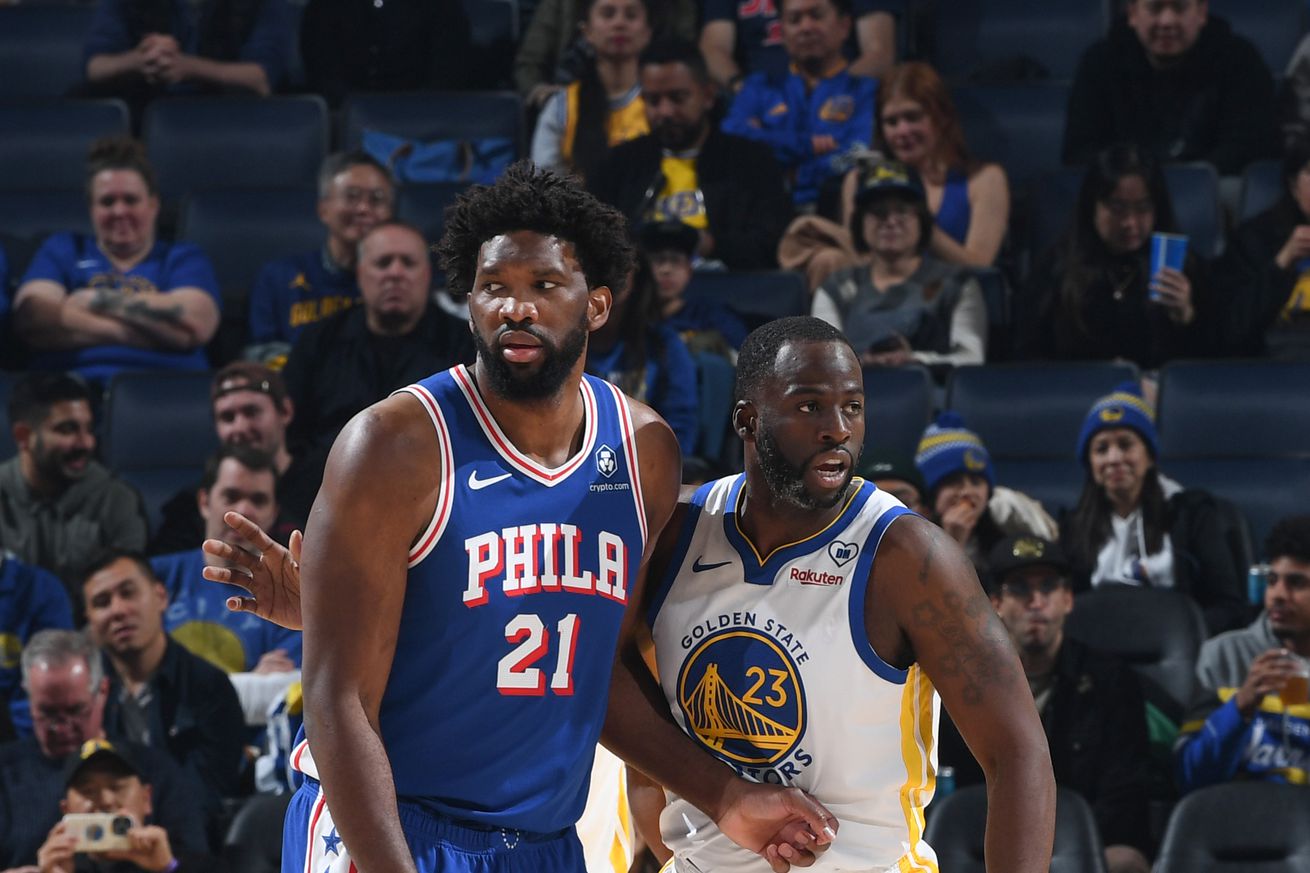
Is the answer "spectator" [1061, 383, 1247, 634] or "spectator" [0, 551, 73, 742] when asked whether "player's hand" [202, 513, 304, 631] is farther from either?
"spectator" [1061, 383, 1247, 634]

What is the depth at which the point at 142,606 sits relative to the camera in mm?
6367

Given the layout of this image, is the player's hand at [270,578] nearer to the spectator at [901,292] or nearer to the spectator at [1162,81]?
the spectator at [901,292]

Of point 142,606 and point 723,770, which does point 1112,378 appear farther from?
point 723,770

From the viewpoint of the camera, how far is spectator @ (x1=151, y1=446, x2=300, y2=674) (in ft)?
22.1

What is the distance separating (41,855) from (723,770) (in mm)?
2843

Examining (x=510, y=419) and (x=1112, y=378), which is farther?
(x=1112, y=378)

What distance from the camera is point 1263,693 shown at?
19.1 feet

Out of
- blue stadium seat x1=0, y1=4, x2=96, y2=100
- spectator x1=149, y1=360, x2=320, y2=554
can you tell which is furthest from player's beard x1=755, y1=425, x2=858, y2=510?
blue stadium seat x1=0, y1=4, x2=96, y2=100

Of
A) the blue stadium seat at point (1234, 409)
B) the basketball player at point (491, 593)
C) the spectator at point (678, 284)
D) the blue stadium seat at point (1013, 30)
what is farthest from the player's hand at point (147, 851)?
the blue stadium seat at point (1013, 30)

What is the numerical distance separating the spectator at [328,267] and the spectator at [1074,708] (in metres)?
3.05

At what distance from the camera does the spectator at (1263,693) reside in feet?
19.2

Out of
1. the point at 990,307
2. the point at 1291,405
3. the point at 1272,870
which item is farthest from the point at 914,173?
the point at 1272,870

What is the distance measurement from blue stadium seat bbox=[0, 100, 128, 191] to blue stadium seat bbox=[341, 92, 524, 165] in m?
1.10

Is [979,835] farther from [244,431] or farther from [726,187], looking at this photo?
[726,187]
